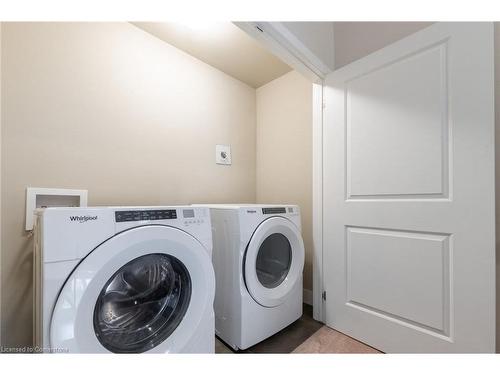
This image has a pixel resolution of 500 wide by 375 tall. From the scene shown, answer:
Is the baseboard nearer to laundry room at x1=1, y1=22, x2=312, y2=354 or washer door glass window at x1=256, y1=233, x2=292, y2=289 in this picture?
laundry room at x1=1, y1=22, x2=312, y2=354

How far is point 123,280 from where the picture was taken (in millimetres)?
879

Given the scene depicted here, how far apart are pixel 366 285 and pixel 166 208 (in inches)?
45.1

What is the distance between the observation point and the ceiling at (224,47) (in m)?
1.46

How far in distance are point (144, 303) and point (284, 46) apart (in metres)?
1.39

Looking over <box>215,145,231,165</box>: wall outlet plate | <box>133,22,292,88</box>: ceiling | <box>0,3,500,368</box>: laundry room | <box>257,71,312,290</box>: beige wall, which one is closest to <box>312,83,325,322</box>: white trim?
<box>0,3,500,368</box>: laundry room

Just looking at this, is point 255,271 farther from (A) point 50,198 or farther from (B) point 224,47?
(B) point 224,47

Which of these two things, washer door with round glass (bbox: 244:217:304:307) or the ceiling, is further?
the ceiling

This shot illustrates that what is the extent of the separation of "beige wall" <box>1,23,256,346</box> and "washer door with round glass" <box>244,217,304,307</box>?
0.70m

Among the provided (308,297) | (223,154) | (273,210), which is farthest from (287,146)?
(308,297)

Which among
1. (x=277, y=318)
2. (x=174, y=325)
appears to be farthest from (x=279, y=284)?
(x=174, y=325)

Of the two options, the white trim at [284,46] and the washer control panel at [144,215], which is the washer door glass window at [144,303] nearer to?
the washer control panel at [144,215]

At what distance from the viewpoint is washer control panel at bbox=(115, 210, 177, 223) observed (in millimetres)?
766

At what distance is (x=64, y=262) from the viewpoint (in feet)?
2.15
